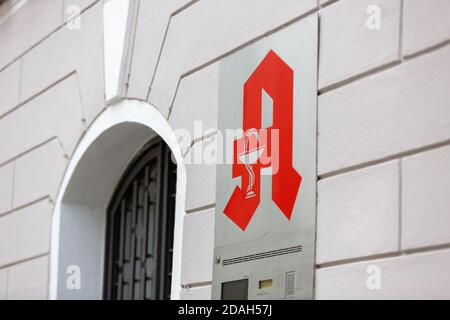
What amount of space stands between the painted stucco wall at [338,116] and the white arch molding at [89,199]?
0.17m

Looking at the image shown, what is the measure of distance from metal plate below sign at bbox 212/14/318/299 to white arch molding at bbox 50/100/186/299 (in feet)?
5.27

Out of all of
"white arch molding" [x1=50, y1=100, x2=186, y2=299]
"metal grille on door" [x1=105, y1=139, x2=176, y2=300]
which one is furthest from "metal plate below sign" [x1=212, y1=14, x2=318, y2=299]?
"white arch molding" [x1=50, y1=100, x2=186, y2=299]

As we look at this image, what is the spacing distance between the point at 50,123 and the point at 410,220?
4.65 meters

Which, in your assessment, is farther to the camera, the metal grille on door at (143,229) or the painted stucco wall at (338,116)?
the metal grille on door at (143,229)

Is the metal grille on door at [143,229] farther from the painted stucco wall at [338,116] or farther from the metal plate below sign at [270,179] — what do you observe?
the metal plate below sign at [270,179]

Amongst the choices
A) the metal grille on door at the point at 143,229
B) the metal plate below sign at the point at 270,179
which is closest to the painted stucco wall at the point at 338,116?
the metal plate below sign at the point at 270,179

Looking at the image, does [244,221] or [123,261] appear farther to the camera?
[123,261]

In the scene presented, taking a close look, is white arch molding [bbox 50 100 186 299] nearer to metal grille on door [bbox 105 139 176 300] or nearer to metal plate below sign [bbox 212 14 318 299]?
metal grille on door [bbox 105 139 176 300]

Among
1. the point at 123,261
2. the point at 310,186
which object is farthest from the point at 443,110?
the point at 123,261

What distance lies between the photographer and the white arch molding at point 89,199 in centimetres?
867
